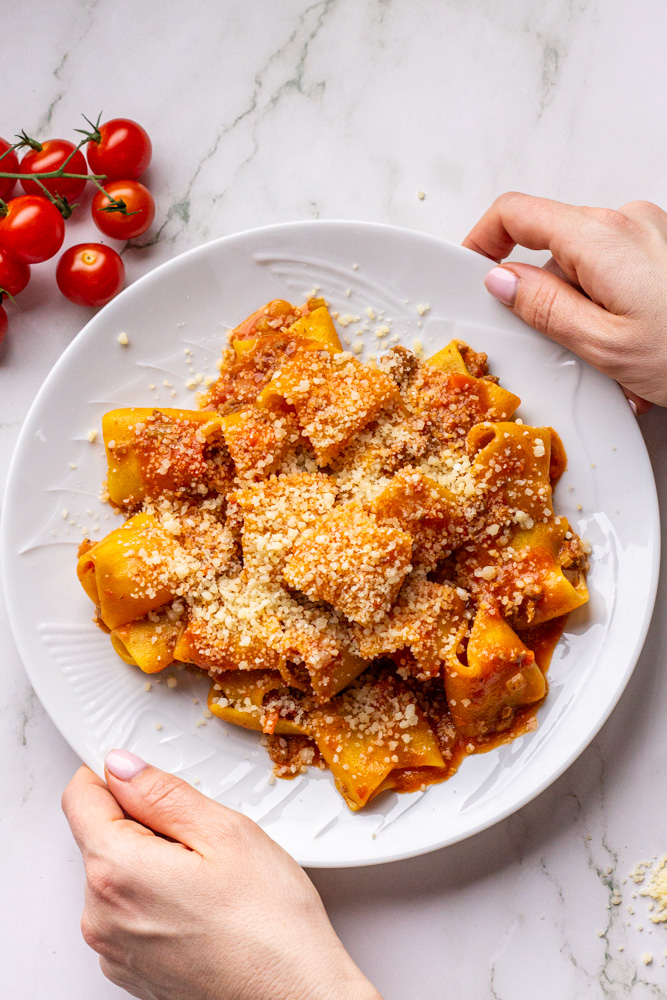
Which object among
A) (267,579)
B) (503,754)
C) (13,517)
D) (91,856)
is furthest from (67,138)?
(503,754)

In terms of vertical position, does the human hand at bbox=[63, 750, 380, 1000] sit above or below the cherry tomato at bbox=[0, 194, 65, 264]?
below

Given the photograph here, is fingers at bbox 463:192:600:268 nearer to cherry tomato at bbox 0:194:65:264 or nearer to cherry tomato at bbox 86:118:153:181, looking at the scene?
cherry tomato at bbox 86:118:153:181

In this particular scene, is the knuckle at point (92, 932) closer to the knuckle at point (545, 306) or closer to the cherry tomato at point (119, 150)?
the knuckle at point (545, 306)

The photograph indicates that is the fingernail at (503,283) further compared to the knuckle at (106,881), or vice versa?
the fingernail at (503,283)

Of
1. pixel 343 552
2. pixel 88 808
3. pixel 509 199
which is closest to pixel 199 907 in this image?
pixel 88 808

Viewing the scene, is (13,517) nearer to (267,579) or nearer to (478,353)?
(267,579)

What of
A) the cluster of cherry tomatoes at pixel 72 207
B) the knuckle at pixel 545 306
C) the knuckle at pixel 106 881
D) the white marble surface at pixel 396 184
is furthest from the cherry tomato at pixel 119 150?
the knuckle at pixel 106 881

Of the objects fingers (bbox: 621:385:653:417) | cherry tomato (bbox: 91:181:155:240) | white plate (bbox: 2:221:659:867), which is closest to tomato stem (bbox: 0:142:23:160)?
cherry tomato (bbox: 91:181:155:240)
